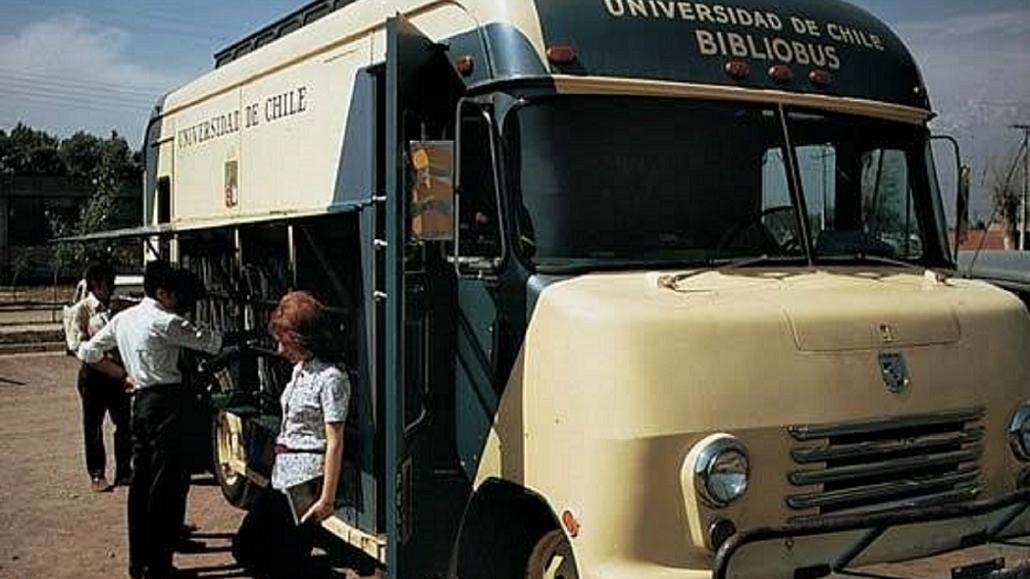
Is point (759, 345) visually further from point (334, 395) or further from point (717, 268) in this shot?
point (334, 395)

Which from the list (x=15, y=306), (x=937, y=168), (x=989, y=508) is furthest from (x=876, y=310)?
(x=15, y=306)

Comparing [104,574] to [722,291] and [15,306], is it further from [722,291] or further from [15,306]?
[15,306]

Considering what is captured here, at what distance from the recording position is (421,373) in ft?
17.3

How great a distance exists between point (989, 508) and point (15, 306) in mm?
32671

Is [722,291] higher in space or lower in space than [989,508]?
higher

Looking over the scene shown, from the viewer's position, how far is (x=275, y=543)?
6.05 m

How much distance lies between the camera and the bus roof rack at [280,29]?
7485mm

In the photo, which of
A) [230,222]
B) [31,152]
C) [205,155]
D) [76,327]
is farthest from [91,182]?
[230,222]

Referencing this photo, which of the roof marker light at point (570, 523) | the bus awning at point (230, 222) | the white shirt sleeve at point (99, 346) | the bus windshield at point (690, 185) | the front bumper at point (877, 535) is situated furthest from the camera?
the white shirt sleeve at point (99, 346)

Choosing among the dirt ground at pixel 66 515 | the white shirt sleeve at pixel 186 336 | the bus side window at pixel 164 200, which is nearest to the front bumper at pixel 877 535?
the dirt ground at pixel 66 515

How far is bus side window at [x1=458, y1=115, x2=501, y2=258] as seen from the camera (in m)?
4.95

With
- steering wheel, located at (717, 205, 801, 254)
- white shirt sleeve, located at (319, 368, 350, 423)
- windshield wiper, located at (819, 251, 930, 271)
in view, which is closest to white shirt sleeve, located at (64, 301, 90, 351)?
white shirt sleeve, located at (319, 368, 350, 423)

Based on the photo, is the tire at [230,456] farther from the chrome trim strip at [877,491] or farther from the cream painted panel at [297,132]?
Answer: the chrome trim strip at [877,491]

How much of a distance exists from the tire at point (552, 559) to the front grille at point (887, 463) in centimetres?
90
